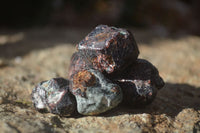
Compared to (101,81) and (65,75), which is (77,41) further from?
(101,81)

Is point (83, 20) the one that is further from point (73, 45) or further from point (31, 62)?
point (31, 62)

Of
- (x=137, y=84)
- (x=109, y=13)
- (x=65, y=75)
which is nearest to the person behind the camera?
(x=137, y=84)

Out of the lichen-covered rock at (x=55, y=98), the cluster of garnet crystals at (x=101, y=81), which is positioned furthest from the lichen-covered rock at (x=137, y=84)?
the lichen-covered rock at (x=55, y=98)

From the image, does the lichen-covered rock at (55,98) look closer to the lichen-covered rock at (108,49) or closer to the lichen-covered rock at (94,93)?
→ the lichen-covered rock at (94,93)

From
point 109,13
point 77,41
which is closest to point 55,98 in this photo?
point 77,41

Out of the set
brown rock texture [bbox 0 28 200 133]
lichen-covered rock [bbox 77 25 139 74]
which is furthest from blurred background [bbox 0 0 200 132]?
lichen-covered rock [bbox 77 25 139 74]

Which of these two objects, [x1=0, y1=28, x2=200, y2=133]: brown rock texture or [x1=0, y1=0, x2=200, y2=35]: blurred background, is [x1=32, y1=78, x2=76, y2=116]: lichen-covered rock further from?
[x1=0, y1=0, x2=200, y2=35]: blurred background

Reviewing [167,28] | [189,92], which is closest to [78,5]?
[167,28]

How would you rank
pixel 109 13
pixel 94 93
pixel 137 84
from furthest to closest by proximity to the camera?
pixel 109 13 → pixel 137 84 → pixel 94 93
